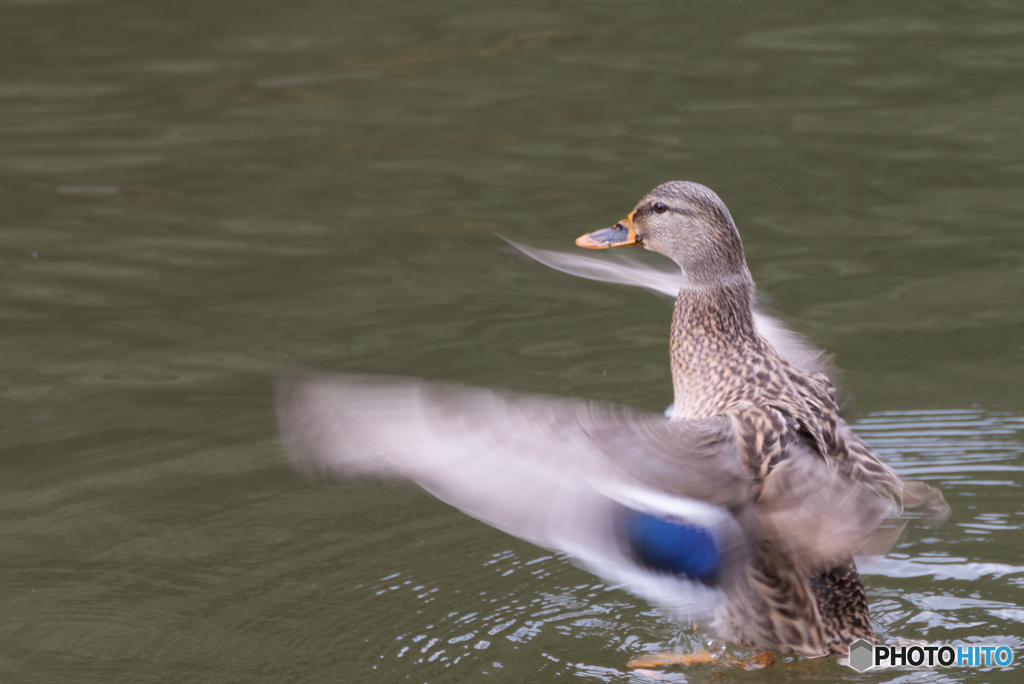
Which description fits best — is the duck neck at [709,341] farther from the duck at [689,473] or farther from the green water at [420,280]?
the green water at [420,280]

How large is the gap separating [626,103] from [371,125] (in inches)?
68.6

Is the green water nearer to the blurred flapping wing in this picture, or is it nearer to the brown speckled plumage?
→ the brown speckled plumage

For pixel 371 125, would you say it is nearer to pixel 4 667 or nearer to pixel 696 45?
pixel 696 45

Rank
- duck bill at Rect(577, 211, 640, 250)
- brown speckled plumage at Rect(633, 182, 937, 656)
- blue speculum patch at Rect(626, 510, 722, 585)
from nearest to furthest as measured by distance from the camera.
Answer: blue speculum patch at Rect(626, 510, 722, 585) < brown speckled plumage at Rect(633, 182, 937, 656) < duck bill at Rect(577, 211, 640, 250)

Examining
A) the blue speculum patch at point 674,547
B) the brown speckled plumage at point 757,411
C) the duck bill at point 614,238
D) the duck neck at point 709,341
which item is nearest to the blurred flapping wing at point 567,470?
the blue speculum patch at point 674,547

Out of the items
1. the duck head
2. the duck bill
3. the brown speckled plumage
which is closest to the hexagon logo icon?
the brown speckled plumage

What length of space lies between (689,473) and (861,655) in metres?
1.00

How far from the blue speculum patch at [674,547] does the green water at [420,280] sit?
635 millimetres

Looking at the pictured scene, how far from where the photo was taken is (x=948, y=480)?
5.08 m

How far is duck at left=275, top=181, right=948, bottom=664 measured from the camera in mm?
3205

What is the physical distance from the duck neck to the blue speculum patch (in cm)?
75

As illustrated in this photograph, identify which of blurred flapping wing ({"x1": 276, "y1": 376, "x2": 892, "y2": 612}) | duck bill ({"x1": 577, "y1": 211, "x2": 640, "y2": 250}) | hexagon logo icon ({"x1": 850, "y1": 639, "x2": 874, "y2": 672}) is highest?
duck bill ({"x1": 577, "y1": 211, "x2": 640, "y2": 250})

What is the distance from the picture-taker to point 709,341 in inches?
180

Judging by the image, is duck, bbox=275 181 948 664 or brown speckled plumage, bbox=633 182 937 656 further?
brown speckled plumage, bbox=633 182 937 656
